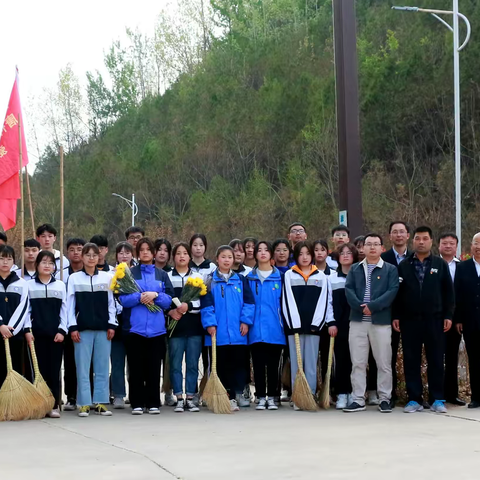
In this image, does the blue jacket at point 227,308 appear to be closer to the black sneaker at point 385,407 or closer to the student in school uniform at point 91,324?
the student in school uniform at point 91,324

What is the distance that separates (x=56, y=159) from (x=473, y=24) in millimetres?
41203

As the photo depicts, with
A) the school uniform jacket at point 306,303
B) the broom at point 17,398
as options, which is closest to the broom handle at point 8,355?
the broom at point 17,398

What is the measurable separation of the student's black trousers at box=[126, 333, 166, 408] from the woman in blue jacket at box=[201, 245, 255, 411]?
62 cm

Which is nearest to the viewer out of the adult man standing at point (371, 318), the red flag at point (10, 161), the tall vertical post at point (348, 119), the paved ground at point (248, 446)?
the paved ground at point (248, 446)

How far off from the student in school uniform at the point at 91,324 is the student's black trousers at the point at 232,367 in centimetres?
121

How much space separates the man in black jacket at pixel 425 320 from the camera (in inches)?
375

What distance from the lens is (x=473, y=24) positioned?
1475 inches

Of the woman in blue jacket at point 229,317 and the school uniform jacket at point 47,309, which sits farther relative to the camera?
the woman in blue jacket at point 229,317

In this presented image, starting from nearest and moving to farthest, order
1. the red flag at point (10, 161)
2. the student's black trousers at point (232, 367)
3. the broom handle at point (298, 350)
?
the broom handle at point (298, 350) → the student's black trousers at point (232, 367) → the red flag at point (10, 161)

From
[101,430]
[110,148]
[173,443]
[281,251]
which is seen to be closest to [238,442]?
[173,443]

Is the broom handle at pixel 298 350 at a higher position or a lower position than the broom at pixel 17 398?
higher

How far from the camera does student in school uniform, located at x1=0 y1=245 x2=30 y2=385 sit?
9.47 m

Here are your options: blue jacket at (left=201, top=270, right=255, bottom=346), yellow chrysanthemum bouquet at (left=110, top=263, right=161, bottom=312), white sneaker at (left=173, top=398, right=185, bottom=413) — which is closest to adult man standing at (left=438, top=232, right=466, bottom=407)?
blue jacket at (left=201, top=270, right=255, bottom=346)

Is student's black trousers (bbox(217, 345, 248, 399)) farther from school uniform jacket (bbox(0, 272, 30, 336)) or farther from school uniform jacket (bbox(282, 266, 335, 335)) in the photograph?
school uniform jacket (bbox(0, 272, 30, 336))
